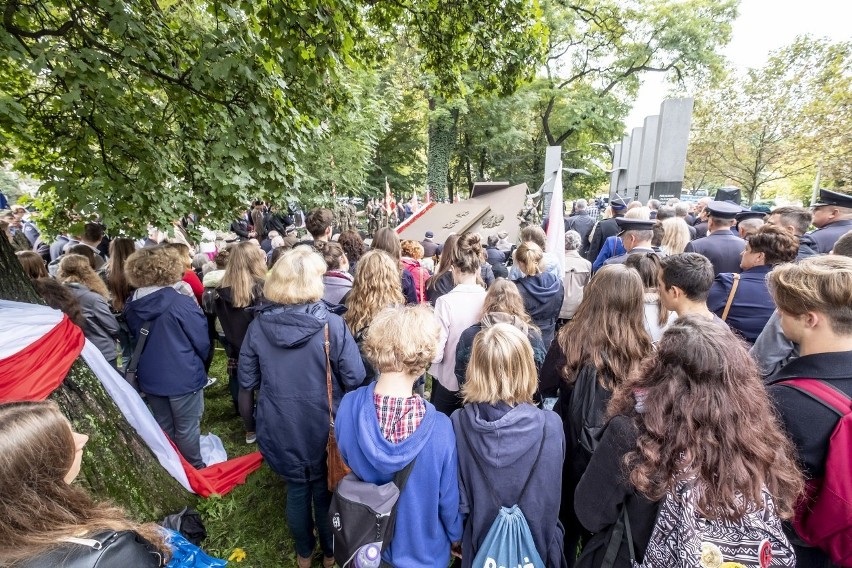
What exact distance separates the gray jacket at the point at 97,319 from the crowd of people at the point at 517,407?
0.01 meters

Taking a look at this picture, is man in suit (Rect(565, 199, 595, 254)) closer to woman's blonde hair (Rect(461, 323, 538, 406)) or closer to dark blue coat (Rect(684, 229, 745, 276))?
dark blue coat (Rect(684, 229, 745, 276))

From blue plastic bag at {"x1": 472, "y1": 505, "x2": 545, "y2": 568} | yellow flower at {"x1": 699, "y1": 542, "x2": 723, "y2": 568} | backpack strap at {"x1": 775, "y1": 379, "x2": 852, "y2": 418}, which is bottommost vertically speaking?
blue plastic bag at {"x1": 472, "y1": 505, "x2": 545, "y2": 568}

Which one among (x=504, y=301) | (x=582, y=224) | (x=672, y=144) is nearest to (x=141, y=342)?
(x=504, y=301)

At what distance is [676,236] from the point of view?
457 centimetres

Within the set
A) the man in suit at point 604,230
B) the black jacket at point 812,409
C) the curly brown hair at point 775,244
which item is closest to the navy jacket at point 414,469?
the black jacket at point 812,409

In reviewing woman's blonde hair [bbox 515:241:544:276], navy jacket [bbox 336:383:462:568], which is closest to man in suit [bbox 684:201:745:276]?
woman's blonde hair [bbox 515:241:544:276]

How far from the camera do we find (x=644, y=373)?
147cm

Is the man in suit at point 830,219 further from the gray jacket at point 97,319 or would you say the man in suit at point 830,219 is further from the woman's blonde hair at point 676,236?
the gray jacket at point 97,319

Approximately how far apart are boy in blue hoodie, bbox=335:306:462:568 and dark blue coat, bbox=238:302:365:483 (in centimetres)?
62

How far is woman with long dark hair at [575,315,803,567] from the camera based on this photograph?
130cm

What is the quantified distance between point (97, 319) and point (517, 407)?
338 cm

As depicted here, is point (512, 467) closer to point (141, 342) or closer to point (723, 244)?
point (141, 342)

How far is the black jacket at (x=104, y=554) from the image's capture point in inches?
42.5

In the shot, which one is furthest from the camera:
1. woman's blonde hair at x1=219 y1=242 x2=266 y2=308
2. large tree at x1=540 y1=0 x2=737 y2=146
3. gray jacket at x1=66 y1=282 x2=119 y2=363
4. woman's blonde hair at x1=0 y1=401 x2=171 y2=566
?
large tree at x1=540 y1=0 x2=737 y2=146
